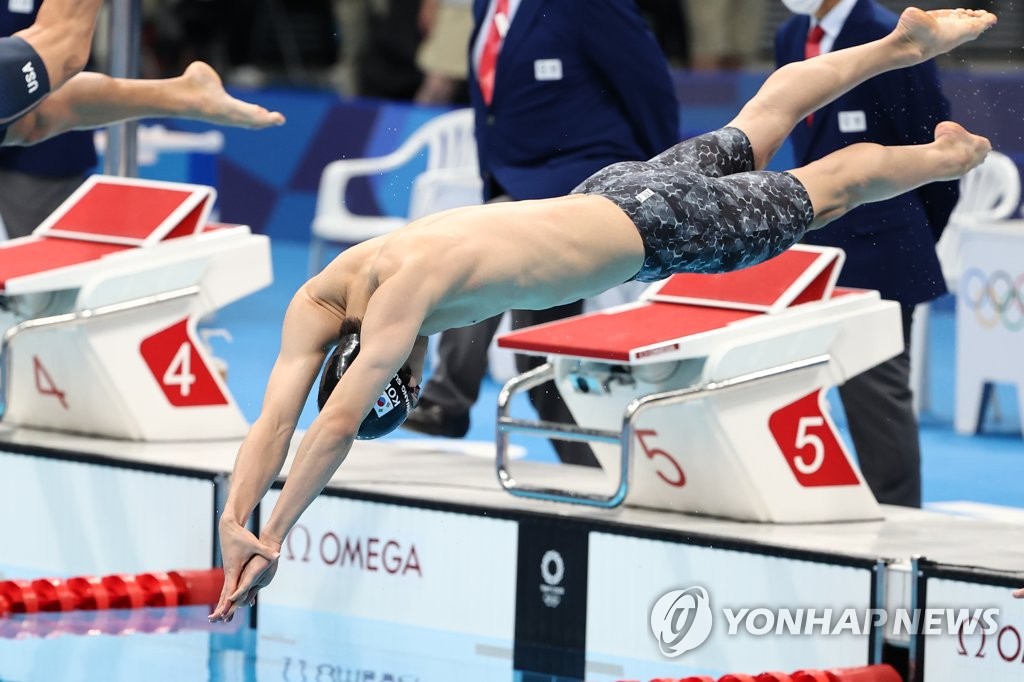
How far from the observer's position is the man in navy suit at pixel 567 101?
5.54m

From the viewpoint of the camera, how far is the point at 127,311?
5672 millimetres

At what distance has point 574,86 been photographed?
561 centimetres

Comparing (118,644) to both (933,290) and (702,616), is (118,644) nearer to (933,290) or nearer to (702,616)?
(702,616)

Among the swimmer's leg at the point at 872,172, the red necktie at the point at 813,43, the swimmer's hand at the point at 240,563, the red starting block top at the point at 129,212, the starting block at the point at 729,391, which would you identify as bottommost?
the swimmer's hand at the point at 240,563

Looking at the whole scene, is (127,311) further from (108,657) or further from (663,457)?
(663,457)

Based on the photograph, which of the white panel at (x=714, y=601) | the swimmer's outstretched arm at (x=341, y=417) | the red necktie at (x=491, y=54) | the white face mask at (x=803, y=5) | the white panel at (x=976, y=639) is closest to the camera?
the swimmer's outstretched arm at (x=341, y=417)

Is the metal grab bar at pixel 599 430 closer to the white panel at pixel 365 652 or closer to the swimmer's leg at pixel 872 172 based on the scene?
the white panel at pixel 365 652

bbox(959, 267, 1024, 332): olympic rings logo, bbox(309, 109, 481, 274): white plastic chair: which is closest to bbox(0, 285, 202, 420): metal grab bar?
bbox(309, 109, 481, 274): white plastic chair

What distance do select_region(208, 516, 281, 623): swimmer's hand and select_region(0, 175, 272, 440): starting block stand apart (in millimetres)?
2148

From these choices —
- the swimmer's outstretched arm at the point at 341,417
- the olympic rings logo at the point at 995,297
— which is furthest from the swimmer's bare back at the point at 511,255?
the olympic rings logo at the point at 995,297

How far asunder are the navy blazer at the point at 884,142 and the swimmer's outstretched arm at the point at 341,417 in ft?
6.44

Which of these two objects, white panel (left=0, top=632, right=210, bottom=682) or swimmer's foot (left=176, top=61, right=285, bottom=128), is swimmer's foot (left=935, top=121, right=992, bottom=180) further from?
white panel (left=0, top=632, right=210, bottom=682)

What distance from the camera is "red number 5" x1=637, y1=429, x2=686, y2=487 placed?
15.9 ft

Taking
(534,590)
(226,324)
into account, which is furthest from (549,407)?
(226,324)
